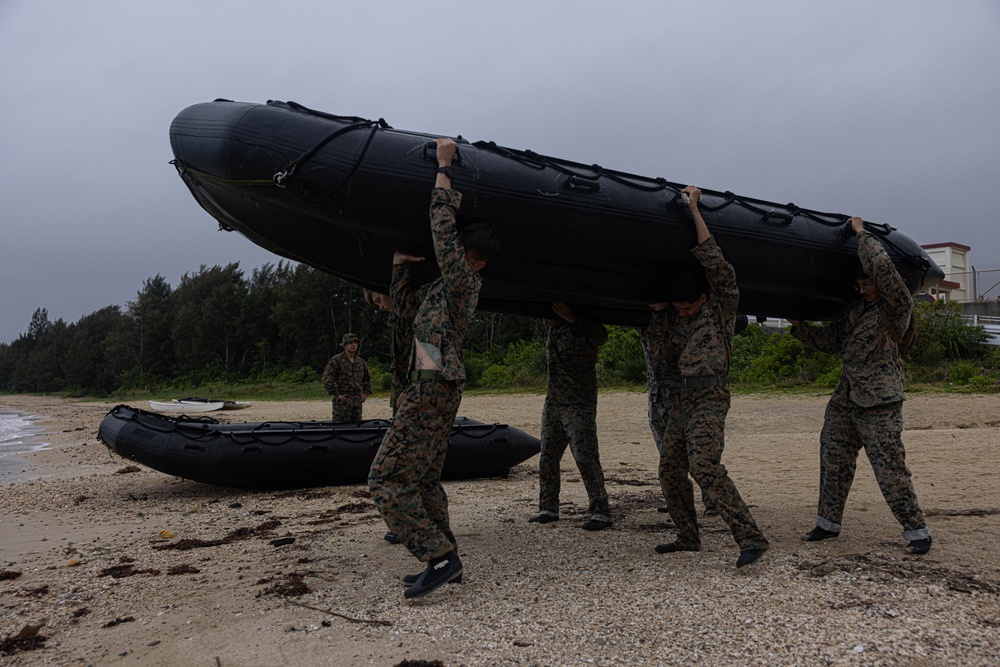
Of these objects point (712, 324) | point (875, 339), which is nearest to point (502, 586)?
point (712, 324)

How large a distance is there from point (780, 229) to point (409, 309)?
2769 mm

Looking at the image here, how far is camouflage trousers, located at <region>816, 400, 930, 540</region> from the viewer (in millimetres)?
4281

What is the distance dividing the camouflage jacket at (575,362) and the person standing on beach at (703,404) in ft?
2.97

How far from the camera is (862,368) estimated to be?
455 centimetres

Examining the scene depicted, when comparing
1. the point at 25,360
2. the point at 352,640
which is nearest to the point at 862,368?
the point at 352,640

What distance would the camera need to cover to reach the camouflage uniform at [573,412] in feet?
17.7

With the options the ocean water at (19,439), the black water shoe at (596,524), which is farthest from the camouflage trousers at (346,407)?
the ocean water at (19,439)

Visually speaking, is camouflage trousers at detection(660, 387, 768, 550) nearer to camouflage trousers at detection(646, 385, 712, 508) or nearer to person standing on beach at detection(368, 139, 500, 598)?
camouflage trousers at detection(646, 385, 712, 508)

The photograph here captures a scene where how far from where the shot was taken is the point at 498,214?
4.06 m

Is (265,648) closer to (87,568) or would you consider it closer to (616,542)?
(87,568)

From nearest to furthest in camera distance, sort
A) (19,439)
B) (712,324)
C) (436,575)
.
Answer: (436,575)
(712,324)
(19,439)

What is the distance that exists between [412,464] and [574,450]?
2.15 meters

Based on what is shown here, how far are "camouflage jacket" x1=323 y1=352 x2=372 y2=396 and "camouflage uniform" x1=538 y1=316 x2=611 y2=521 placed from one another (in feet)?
17.9

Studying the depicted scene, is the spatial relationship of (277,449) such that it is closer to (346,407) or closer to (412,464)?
(346,407)
